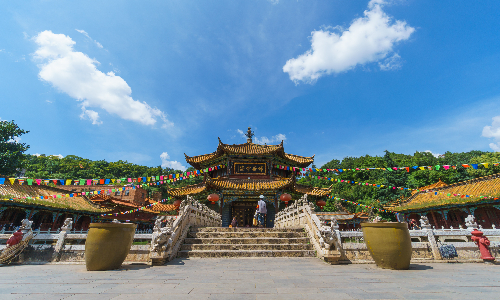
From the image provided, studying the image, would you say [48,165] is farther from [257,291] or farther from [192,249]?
[257,291]

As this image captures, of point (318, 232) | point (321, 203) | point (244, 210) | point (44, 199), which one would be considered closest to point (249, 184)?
point (244, 210)

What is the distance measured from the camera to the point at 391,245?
5395mm

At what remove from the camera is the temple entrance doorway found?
59.3ft

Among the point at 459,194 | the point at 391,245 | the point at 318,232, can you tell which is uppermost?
the point at 459,194

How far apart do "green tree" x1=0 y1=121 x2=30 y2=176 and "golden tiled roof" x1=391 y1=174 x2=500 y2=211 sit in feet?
142

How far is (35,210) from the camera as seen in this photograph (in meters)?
17.7

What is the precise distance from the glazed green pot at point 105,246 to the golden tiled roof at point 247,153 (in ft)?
43.6

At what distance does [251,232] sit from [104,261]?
19.3ft

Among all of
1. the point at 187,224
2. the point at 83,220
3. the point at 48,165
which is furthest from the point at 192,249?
the point at 48,165

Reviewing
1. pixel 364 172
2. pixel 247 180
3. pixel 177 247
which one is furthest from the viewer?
Answer: pixel 364 172

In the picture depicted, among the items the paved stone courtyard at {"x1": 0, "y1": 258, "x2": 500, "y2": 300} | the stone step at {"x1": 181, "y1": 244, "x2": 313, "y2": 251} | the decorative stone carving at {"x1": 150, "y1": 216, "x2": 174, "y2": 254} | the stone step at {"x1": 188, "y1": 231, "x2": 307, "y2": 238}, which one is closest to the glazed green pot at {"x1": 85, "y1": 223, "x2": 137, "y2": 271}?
the paved stone courtyard at {"x1": 0, "y1": 258, "x2": 500, "y2": 300}

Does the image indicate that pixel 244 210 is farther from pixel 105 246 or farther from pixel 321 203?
pixel 105 246

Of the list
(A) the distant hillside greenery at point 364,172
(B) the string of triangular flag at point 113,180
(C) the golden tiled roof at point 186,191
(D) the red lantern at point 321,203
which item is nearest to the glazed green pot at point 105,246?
(B) the string of triangular flag at point 113,180

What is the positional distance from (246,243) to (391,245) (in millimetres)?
5357
